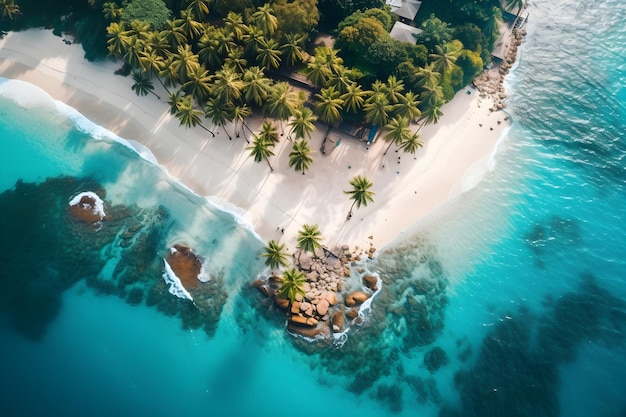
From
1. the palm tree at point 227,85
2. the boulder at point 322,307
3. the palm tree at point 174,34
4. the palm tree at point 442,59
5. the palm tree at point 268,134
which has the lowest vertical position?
the boulder at point 322,307

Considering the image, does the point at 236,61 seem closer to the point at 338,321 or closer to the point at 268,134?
the point at 268,134

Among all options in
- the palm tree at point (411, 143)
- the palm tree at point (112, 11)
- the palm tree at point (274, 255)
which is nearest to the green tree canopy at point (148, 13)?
the palm tree at point (112, 11)

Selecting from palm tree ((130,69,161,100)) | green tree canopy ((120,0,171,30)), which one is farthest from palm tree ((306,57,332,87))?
palm tree ((130,69,161,100))

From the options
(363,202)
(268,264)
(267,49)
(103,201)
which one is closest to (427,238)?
(363,202)

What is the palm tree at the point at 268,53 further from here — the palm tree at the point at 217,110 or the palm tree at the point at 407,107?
the palm tree at the point at 407,107

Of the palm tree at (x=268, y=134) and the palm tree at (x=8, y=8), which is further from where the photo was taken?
the palm tree at (x=8, y=8)

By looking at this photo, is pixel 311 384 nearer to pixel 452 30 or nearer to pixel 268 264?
pixel 268 264

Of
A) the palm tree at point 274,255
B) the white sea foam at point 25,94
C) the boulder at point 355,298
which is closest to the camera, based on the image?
the palm tree at point 274,255
